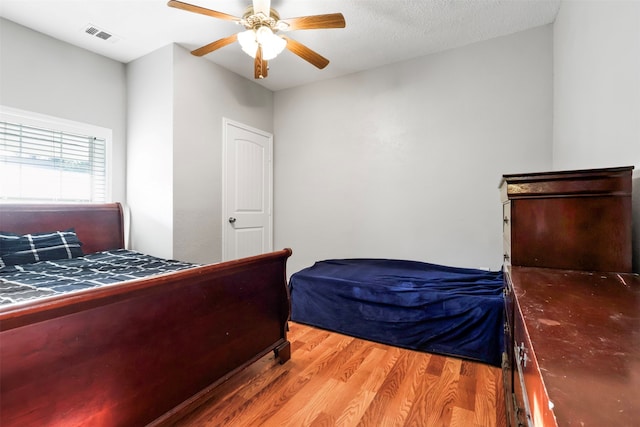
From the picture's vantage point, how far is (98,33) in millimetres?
2723

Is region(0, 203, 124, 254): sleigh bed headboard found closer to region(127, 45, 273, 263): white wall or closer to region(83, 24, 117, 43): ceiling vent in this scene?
region(127, 45, 273, 263): white wall

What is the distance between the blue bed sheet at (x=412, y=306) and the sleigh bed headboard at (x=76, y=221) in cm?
199

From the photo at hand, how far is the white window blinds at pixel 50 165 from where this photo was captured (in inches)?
100

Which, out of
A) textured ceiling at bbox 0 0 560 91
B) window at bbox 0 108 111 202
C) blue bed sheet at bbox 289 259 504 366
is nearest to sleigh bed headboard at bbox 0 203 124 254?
window at bbox 0 108 111 202

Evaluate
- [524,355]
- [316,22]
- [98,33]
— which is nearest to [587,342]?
A: [524,355]

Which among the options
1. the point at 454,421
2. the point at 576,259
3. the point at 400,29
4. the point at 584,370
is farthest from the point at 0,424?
the point at 400,29

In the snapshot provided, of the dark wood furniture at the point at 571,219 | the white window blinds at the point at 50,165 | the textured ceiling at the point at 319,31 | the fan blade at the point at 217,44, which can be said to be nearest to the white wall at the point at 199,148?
the textured ceiling at the point at 319,31

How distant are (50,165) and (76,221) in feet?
1.90

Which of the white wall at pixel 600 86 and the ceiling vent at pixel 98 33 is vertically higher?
the ceiling vent at pixel 98 33

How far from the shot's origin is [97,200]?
10.3 feet

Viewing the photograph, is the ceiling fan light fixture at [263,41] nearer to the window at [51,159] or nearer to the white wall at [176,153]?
the white wall at [176,153]

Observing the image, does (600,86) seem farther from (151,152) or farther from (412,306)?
(151,152)

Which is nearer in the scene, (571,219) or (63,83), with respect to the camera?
→ (571,219)

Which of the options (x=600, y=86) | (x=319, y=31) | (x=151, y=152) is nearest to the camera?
(x=600, y=86)
